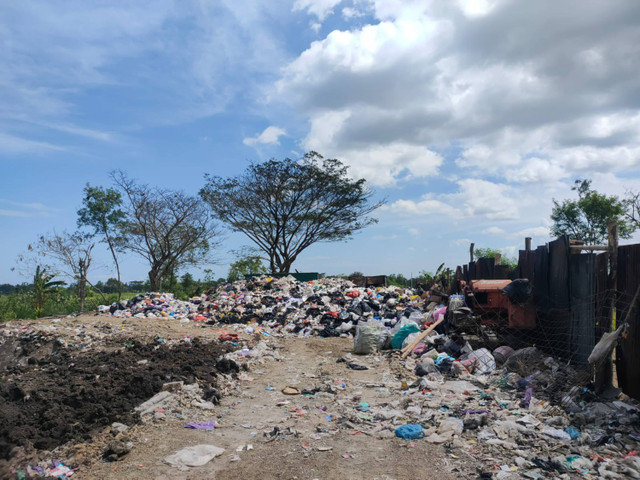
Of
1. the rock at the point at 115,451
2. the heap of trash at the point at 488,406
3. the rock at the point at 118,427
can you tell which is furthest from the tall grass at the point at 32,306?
the rock at the point at 115,451

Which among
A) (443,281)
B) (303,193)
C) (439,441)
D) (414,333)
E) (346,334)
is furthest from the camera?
(303,193)

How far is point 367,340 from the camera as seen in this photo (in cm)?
862

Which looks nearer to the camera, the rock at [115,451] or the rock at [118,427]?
the rock at [115,451]

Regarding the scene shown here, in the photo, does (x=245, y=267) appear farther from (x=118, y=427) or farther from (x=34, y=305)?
(x=118, y=427)

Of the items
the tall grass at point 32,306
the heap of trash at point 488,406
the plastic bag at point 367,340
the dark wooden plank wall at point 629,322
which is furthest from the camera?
the tall grass at point 32,306

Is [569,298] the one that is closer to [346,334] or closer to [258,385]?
[258,385]

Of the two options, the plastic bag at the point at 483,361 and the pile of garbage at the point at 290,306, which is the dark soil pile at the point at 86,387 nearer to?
the plastic bag at the point at 483,361

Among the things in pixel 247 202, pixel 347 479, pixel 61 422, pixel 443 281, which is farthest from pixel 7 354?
pixel 247 202

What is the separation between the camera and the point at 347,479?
11.4 feet

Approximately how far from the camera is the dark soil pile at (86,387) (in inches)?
176

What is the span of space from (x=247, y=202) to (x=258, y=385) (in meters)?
17.4

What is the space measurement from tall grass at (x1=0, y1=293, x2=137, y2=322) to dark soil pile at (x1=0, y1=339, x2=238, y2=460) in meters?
8.03

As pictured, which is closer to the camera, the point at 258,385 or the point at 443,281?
the point at 258,385

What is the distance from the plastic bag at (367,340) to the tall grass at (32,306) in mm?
11039
